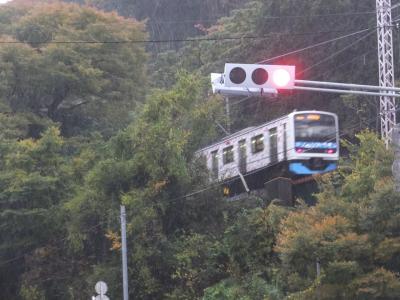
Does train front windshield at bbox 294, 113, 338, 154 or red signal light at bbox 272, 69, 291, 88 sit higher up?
train front windshield at bbox 294, 113, 338, 154

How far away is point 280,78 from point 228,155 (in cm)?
2506

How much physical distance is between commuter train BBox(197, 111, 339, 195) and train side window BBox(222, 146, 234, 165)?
8 cm

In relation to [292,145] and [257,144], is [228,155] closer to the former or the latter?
[257,144]

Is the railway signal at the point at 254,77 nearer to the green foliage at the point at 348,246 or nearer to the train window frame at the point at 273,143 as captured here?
the green foliage at the point at 348,246

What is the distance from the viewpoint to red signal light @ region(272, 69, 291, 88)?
47.8ft

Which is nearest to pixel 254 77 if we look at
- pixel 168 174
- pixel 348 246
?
pixel 348 246

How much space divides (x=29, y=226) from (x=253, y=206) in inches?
427

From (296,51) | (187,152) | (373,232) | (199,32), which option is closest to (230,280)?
(187,152)

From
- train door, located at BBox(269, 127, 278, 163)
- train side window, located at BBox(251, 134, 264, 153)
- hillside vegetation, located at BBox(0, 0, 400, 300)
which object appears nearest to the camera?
hillside vegetation, located at BBox(0, 0, 400, 300)

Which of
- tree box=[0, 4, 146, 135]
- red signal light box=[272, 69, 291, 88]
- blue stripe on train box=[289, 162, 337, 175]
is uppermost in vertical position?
tree box=[0, 4, 146, 135]

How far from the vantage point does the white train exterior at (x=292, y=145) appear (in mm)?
36062

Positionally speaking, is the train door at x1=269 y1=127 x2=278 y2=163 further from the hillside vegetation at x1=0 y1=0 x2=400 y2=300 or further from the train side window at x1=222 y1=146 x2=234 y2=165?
the train side window at x1=222 y1=146 x2=234 y2=165

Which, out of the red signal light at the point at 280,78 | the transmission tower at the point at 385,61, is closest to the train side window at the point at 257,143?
the transmission tower at the point at 385,61

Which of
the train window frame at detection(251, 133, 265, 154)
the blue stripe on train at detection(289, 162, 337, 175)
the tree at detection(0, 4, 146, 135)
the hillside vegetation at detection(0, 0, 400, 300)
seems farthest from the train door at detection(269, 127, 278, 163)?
the tree at detection(0, 4, 146, 135)
